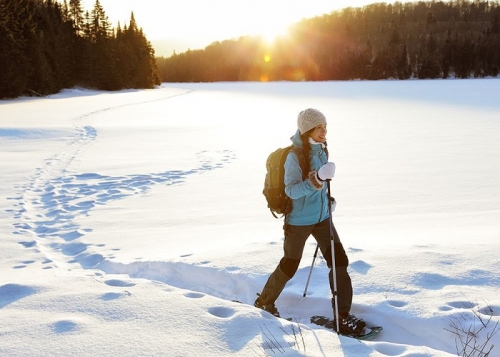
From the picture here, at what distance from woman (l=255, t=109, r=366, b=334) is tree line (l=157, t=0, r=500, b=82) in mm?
102708

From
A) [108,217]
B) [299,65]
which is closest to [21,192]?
[108,217]

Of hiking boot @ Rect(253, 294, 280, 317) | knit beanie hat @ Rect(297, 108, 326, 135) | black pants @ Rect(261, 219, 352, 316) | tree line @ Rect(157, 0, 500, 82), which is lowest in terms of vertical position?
hiking boot @ Rect(253, 294, 280, 317)

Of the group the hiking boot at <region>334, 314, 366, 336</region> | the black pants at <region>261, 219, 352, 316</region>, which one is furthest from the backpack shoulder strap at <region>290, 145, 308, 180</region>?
the hiking boot at <region>334, 314, 366, 336</region>

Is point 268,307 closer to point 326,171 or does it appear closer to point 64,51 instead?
point 326,171

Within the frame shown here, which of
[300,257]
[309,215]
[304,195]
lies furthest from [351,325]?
[304,195]

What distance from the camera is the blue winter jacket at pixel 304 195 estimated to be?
351cm

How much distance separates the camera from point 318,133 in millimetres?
3588

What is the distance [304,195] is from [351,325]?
115 centimetres

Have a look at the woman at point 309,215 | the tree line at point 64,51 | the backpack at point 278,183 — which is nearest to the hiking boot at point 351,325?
the woman at point 309,215

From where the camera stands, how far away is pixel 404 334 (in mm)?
3723

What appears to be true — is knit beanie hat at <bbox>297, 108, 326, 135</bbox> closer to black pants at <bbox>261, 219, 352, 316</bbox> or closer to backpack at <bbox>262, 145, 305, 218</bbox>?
backpack at <bbox>262, 145, 305, 218</bbox>

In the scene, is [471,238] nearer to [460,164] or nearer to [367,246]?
[367,246]

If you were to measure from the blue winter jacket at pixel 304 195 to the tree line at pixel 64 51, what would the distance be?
3898 cm

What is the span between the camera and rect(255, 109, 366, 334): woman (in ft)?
11.5
